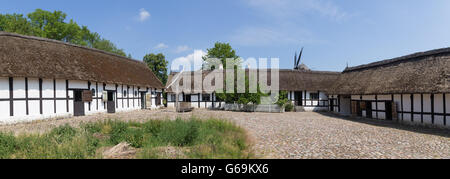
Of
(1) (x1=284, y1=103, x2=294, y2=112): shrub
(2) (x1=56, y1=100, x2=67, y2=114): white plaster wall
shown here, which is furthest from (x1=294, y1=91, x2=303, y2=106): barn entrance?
(2) (x1=56, y1=100, x2=67, y2=114): white plaster wall

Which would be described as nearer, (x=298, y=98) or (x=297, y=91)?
(x=297, y=91)

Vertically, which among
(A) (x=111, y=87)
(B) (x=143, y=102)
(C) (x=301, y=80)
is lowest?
(B) (x=143, y=102)

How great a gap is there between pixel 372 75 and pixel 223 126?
52.6 feet

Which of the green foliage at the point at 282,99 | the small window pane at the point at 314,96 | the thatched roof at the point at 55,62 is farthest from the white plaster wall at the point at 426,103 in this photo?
the thatched roof at the point at 55,62

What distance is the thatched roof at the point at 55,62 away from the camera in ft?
43.5

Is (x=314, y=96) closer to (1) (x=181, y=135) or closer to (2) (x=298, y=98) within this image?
(2) (x=298, y=98)

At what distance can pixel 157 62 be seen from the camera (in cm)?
3981

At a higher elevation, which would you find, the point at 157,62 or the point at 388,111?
the point at 157,62

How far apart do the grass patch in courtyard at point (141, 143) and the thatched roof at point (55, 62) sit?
8018 millimetres

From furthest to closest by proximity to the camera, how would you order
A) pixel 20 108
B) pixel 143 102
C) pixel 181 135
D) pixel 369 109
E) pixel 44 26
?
pixel 44 26 < pixel 143 102 < pixel 369 109 < pixel 20 108 < pixel 181 135

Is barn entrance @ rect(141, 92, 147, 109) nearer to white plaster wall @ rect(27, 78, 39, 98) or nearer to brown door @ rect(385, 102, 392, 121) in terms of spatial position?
white plaster wall @ rect(27, 78, 39, 98)

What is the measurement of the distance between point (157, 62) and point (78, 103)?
24881 mm

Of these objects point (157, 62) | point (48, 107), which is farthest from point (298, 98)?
point (157, 62)

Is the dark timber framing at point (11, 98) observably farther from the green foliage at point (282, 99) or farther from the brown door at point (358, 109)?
the brown door at point (358, 109)
